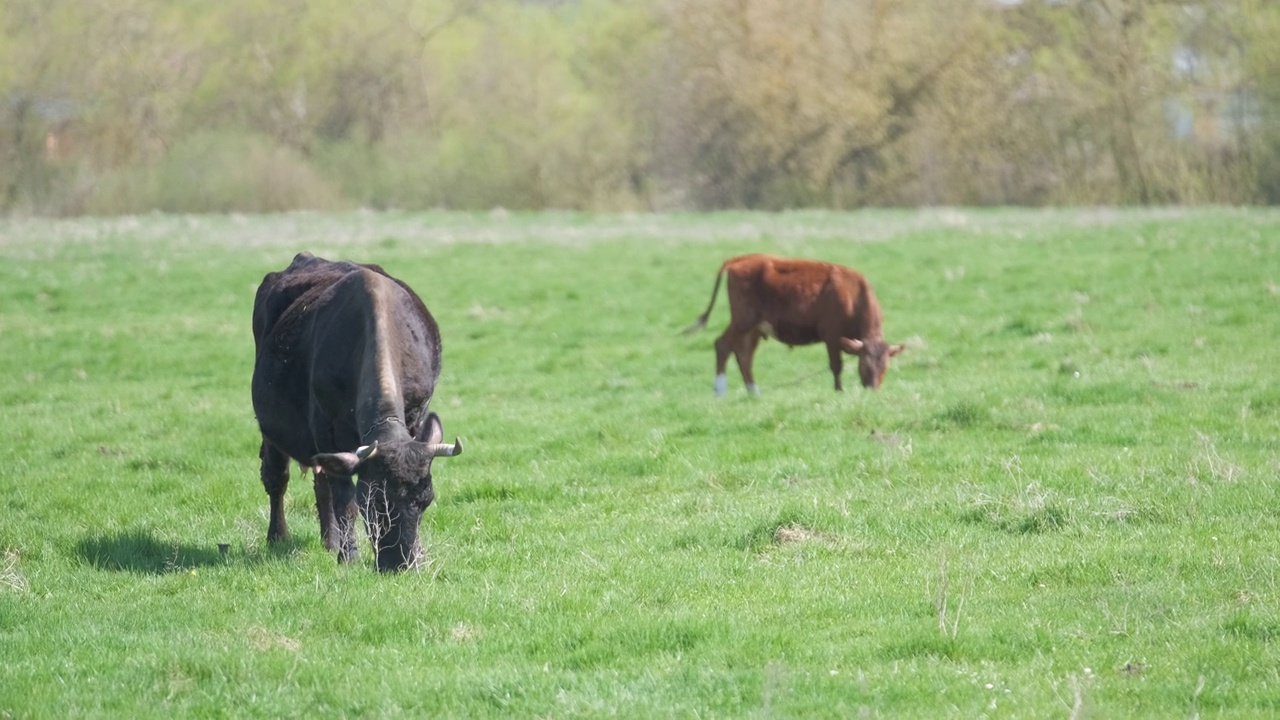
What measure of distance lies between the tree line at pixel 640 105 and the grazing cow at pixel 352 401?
120 ft

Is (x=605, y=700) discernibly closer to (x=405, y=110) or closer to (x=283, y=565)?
(x=283, y=565)

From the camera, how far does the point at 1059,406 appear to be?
39.0 ft

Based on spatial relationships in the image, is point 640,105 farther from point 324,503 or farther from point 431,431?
point 431,431

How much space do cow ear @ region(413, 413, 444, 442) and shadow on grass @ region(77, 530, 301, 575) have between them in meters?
1.11

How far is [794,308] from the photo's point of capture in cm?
1569

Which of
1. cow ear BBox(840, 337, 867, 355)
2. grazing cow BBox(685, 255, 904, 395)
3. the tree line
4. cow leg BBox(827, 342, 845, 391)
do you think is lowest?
cow leg BBox(827, 342, 845, 391)

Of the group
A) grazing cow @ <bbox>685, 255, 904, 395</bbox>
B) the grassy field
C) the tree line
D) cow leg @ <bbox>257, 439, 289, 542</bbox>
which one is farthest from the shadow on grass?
the tree line

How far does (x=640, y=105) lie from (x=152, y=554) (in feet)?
160

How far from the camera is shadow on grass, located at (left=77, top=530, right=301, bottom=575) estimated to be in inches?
314

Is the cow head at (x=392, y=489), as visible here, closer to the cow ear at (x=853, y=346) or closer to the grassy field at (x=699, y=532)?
the grassy field at (x=699, y=532)

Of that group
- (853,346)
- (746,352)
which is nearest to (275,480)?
(853,346)

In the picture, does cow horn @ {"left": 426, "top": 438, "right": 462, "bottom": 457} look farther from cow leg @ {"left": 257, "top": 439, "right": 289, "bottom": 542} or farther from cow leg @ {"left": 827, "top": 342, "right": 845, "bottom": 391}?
cow leg @ {"left": 827, "top": 342, "right": 845, "bottom": 391}

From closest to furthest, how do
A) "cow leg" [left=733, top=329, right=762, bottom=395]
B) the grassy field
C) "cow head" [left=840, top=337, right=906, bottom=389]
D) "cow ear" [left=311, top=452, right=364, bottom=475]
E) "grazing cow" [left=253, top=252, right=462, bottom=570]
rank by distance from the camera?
1. the grassy field
2. "cow ear" [left=311, top=452, right=364, bottom=475]
3. "grazing cow" [left=253, top=252, right=462, bottom=570]
4. "cow head" [left=840, top=337, right=906, bottom=389]
5. "cow leg" [left=733, top=329, right=762, bottom=395]

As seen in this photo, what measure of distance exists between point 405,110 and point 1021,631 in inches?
2280
